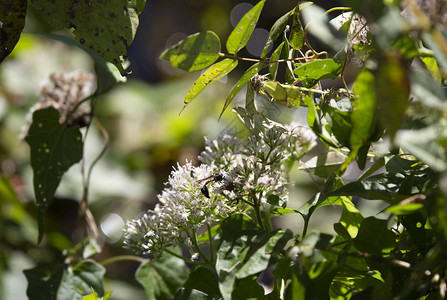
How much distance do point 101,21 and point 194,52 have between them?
99mm

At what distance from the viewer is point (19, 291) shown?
2.61ft

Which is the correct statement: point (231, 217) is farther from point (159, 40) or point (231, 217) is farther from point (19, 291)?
point (159, 40)

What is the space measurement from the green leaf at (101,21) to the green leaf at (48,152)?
0.12m

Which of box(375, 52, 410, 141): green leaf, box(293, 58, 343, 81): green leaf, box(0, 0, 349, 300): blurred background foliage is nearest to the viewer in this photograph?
box(375, 52, 410, 141): green leaf

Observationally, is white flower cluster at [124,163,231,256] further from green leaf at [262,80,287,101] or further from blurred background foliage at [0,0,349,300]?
blurred background foliage at [0,0,349,300]

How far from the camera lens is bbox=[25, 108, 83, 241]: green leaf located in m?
0.41

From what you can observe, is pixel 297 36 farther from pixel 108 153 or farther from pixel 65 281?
pixel 108 153

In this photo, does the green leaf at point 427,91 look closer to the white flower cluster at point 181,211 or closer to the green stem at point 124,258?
the white flower cluster at point 181,211

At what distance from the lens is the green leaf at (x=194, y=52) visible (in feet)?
0.83

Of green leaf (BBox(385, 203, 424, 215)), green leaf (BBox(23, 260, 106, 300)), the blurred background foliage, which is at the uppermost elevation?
green leaf (BBox(385, 203, 424, 215))

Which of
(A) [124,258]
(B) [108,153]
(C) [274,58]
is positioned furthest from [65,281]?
(B) [108,153]

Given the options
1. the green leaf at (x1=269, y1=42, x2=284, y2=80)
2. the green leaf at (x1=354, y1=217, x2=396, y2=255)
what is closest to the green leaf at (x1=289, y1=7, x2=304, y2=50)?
the green leaf at (x1=269, y1=42, x2=284, y2=80)

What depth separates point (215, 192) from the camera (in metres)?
0.30

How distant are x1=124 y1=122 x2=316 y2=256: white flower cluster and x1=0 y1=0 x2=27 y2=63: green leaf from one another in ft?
0.52
